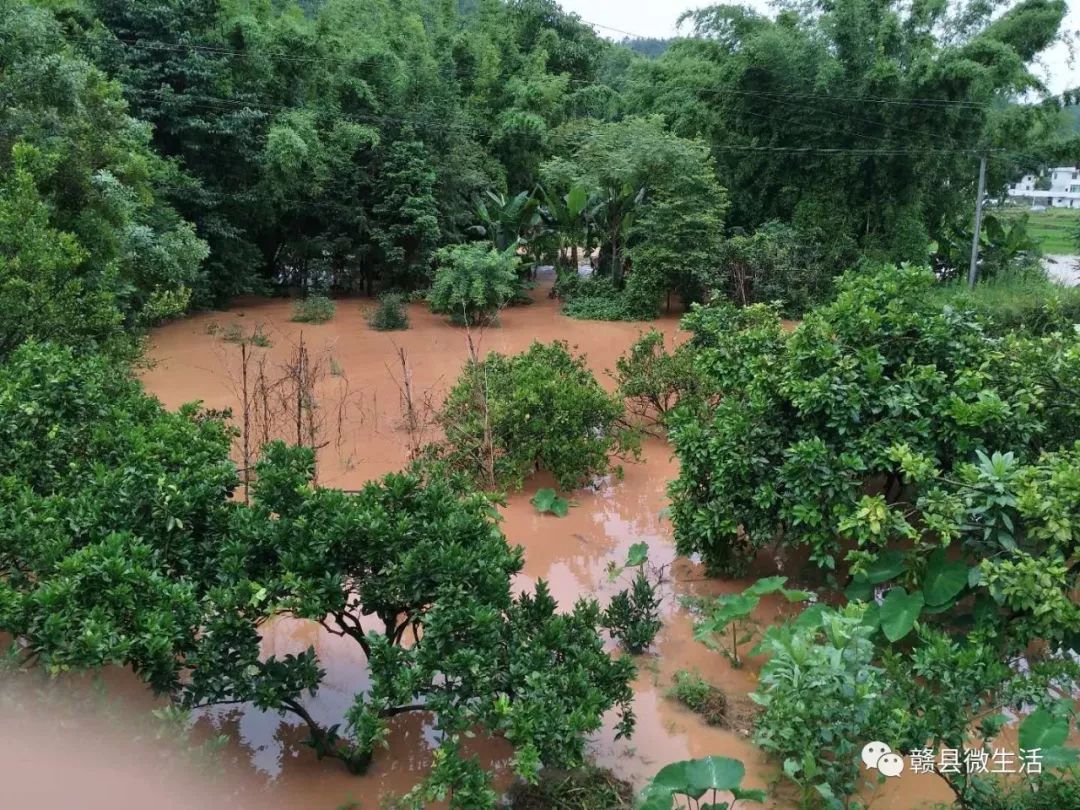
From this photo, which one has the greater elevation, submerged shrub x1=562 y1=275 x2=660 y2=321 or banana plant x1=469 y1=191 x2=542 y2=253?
banana plant x1=469 y1=191 x2=542 y2=253

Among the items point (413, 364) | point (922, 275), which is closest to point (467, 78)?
point (413, 364)

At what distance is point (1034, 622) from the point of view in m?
3.74

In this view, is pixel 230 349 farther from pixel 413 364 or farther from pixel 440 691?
pixel 440 691

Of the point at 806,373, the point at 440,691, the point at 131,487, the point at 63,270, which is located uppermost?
the point at 63,270

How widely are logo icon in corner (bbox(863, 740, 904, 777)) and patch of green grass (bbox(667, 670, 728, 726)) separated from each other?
0.88 m

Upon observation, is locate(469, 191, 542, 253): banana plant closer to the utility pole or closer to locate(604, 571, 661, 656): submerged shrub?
the utility pole

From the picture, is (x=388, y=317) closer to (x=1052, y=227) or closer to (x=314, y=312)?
(x=314, y=312)

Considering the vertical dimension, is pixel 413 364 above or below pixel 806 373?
below

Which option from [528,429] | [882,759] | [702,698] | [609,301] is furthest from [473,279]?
[882,759]

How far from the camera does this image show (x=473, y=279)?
15062 mm

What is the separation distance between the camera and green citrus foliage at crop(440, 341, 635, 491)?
7211mm

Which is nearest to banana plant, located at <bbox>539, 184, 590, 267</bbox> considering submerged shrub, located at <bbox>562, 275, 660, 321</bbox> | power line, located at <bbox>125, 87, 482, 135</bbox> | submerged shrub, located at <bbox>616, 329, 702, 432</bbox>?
submerged shrub, located at <bbox>562, 275, 660, 321</bbox>

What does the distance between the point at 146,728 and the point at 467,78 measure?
753 inches

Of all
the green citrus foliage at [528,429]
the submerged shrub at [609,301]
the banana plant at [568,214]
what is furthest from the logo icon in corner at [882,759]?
the banana plant at [568,214]
